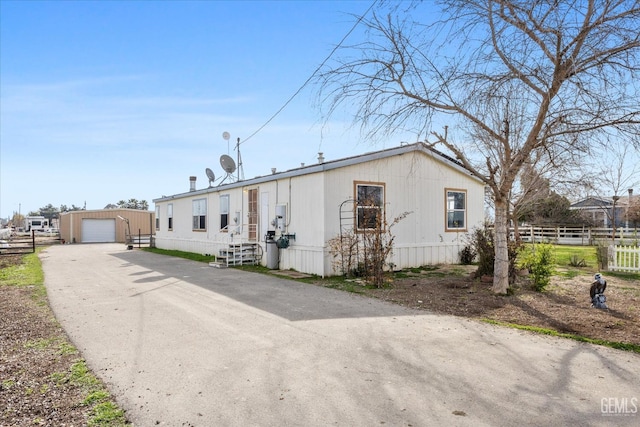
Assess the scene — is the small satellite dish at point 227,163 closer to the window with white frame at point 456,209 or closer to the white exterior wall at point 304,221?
the white exterior wall at point 304,221

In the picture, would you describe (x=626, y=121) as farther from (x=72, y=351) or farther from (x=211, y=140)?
(x=211, y=140)

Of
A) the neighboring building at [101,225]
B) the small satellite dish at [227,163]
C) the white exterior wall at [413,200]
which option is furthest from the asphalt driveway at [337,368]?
the neighboring building at [101,225]

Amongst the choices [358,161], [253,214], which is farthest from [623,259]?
[253,214]

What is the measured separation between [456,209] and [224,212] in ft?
31.2

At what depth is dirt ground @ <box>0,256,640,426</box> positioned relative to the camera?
10.9 feet

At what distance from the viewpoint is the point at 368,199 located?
11.0 metres

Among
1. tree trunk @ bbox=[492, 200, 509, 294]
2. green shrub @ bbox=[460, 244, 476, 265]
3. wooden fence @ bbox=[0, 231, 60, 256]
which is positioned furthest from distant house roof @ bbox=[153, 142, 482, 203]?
wooden fence @ bbox=[0, 231, 60, 256]

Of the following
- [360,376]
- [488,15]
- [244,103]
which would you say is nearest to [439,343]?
[360,376]

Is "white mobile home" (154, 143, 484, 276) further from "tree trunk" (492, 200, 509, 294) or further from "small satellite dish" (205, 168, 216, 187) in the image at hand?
"small satellite dish" (205, 168, 216, 187)

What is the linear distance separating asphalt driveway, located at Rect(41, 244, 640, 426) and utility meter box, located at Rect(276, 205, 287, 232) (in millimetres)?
5383

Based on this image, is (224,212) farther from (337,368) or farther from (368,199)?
(337,368)

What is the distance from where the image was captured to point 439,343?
16.3ft

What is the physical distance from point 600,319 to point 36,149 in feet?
76.9

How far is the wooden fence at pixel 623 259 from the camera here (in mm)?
11372
